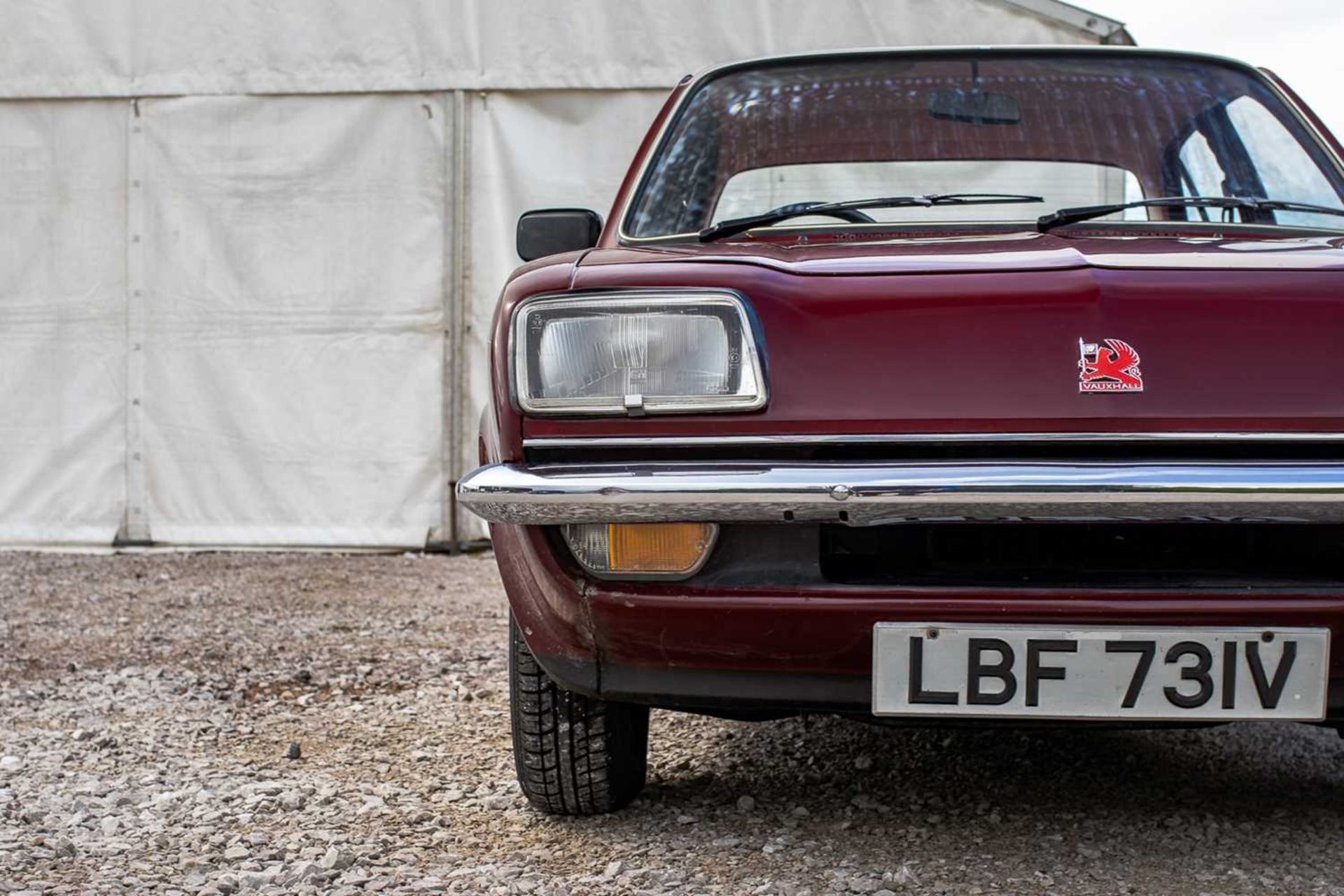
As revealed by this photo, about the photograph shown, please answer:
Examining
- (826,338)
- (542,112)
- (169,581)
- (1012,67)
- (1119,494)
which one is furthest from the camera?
(542,112)

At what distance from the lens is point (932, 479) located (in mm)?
1787

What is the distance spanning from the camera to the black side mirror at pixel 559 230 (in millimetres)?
2797

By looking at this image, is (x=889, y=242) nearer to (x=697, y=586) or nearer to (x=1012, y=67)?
(x=697, y=586)

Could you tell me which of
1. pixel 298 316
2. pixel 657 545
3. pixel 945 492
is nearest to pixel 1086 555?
pixel 945 492

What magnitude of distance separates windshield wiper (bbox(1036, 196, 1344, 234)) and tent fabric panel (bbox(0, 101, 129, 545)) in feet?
16.9

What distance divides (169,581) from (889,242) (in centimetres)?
409

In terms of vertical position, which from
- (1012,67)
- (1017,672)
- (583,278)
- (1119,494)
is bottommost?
(1017,672)

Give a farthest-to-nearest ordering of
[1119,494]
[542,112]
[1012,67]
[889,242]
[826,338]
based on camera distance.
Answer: [542,112] < [1012,67] < [889,242] < [826,338] < [1119,494]

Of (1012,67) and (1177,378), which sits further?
(1012,67)

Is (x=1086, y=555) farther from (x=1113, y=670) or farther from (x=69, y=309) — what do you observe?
(x=69, y=309)

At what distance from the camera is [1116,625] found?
1819 millimetres

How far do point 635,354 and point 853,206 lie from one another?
80cm

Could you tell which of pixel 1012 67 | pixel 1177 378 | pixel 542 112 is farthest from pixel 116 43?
pixel 1177 378

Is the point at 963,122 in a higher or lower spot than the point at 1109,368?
higher
